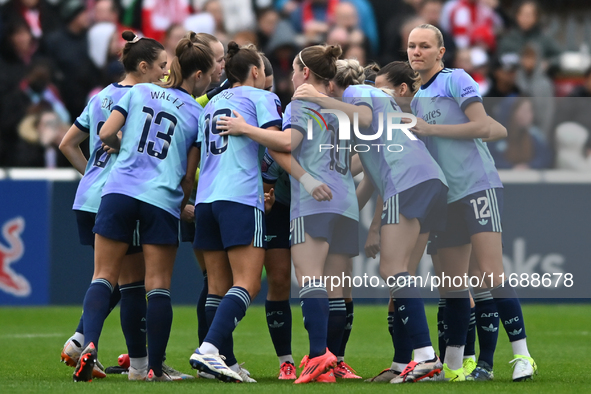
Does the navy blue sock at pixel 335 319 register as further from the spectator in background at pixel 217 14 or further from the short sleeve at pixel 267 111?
the spectator in background at pixel 217 14

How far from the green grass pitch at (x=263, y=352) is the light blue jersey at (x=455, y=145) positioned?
1.20 metres

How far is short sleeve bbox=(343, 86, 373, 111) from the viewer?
5.34 metres

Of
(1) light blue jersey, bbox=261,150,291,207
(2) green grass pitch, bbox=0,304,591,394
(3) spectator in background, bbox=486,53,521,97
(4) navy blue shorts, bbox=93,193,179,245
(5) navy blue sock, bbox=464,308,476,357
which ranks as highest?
(3) spectator in background, bbox=486,53,521,97

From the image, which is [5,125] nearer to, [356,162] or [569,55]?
[356,162]

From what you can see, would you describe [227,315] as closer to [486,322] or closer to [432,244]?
[432,244]

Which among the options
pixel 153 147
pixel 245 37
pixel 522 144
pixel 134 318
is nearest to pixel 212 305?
pixel 134 318

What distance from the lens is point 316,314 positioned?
5.12m

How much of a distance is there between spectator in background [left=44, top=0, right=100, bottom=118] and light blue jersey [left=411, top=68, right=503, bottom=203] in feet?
24.0

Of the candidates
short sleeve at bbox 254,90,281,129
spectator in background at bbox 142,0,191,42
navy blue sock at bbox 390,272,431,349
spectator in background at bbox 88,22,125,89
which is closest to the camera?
navy blue sock at bbox 390,272,431,349

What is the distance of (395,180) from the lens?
5324mm

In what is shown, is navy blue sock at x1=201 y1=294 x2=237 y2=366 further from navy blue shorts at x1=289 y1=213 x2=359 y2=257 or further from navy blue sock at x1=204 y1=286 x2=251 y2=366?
navy blue shorts at x1=289 y1=213 x2=359 y2=257

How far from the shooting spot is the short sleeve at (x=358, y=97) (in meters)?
5.34

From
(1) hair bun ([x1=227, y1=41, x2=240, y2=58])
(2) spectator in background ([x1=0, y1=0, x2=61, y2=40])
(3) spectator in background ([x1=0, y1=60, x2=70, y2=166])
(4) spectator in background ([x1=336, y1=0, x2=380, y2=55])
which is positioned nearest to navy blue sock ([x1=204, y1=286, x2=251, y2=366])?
(1) hair bun ([x1=227, y1=41, x2=240, y2=58])

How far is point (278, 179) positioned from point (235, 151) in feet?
1.70
